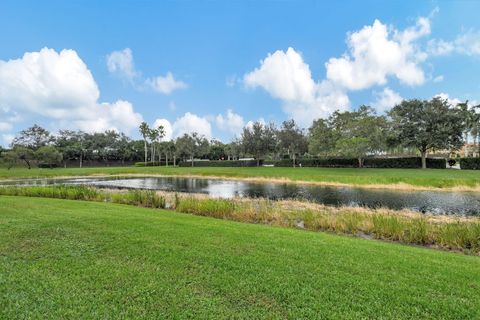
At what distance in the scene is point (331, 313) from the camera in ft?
11.8

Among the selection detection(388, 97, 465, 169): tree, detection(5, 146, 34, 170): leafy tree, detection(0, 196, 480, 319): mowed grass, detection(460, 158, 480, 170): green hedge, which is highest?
detection(388, 97, 465, 169): tree

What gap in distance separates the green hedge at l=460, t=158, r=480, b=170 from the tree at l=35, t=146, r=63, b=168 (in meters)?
71.5

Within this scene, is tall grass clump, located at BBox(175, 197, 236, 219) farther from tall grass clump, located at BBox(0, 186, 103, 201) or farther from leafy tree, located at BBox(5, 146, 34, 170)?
leafy tree, located at BBox(5, 146, 34, 170)

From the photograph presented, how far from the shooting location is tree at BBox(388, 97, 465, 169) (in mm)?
41719

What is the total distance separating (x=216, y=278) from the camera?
14.9 feet

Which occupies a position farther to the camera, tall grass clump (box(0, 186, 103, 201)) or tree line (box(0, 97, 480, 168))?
tree line (box(0, 97, 480, 168))

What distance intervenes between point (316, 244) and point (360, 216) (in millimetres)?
6198

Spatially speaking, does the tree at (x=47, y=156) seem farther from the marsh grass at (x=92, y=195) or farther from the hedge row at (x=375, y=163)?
the hedge row at (x=375, y=163)

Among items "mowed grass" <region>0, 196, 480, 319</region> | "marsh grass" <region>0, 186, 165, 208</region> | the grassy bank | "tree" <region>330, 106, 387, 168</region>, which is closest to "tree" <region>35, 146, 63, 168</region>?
"marsh grass" <region>0, 186, 165, 208</region>

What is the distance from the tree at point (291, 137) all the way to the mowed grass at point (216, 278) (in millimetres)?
47802

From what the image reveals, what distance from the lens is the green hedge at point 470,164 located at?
1515 inches

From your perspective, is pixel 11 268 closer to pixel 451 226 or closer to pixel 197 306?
pixel 197 306

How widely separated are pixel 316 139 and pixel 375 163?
1022 centimetres

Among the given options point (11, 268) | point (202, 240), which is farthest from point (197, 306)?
point (11, 268)
